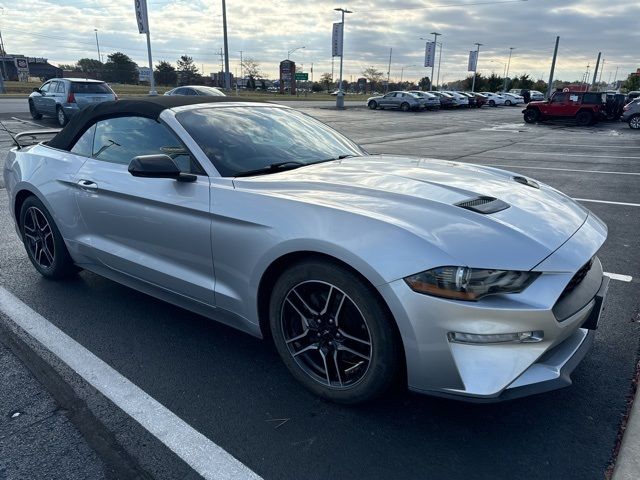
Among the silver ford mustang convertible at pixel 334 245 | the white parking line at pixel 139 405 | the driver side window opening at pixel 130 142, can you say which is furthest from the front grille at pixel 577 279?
the driver side window opening at pixel 130 142

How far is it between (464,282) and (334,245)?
607mm

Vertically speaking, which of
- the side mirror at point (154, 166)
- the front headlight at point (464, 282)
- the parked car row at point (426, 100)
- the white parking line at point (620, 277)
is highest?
the side mirror at point (154, 166)

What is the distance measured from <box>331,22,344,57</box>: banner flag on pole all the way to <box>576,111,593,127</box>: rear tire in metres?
19.7

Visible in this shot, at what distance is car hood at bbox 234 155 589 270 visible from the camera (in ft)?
7.08

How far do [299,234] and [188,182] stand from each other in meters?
0.93

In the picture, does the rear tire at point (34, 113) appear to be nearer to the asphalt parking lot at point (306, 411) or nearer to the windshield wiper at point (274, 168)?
the asphalt parking lot at point (306, 411)

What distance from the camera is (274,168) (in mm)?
3119

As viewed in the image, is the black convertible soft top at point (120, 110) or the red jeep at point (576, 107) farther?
the red jeep at point (576, 107)

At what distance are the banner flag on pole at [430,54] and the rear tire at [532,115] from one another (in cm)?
3073

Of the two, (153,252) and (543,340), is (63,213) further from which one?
(543,340)

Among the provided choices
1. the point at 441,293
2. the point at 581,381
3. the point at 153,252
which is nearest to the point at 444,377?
the point at 441,293

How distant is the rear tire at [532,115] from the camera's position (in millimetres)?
27516

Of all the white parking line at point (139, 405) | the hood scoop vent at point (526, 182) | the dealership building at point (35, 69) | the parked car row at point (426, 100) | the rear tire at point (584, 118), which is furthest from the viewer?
the dealership building at point (35, 69)

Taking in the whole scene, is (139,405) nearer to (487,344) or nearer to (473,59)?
(487,344)
